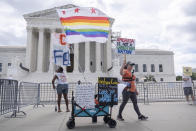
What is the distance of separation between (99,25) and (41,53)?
89.0ft

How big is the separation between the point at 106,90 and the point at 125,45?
2.85m

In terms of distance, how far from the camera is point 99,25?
5.38 metres

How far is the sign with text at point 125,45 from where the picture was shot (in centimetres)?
637

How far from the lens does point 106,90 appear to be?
4.28 metres

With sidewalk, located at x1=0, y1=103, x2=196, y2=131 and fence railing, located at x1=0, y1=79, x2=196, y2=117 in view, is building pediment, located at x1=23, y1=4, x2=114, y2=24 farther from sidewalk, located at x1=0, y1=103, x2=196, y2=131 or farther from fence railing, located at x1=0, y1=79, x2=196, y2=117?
sidewalk, located at x1=0, y1=103, x2=196, y2=131

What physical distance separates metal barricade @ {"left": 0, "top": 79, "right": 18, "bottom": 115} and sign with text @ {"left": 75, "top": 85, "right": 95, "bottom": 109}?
2.84 metres

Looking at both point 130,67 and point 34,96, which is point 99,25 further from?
point 34,96

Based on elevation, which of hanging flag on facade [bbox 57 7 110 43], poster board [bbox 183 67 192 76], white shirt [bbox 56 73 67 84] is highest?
hanging flag on facade [bbox 57 7 110 43]

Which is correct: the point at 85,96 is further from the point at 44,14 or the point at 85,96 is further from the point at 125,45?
the point at 44,14

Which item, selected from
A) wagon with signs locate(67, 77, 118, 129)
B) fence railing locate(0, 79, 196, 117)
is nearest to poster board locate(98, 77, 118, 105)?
wagon with signs locate(67, 77, 118, 129)

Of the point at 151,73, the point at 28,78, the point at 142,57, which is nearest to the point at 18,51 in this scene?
the point at 28,78

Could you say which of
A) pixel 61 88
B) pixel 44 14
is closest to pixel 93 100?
pixel 61 88

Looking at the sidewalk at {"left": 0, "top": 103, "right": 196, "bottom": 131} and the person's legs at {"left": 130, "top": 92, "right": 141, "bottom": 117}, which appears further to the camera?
the person's legs at {"left": 130, "top": 92, "right": 141, "bottom": 117}

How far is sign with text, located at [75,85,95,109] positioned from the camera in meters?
4.10
